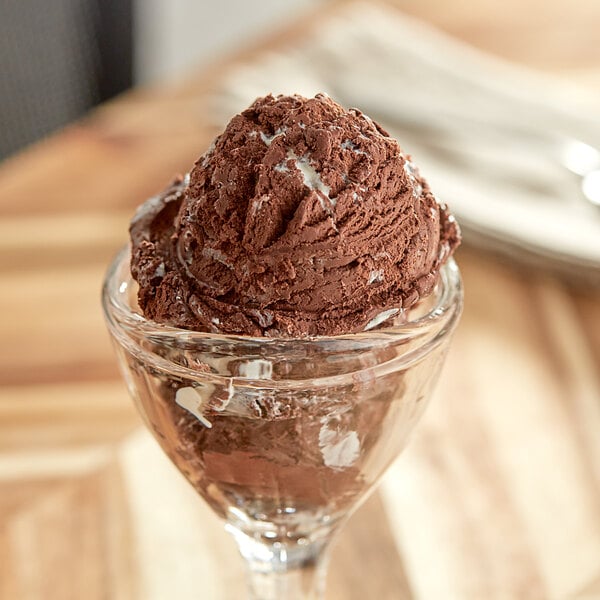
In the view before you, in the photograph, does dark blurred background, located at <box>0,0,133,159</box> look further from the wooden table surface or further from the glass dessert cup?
the glass dessert cup

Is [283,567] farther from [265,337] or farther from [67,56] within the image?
[67,56]

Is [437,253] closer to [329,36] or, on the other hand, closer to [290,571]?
[290,571]

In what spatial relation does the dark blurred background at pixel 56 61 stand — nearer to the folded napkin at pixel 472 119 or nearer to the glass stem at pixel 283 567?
the folded napkin at pixel 472 119

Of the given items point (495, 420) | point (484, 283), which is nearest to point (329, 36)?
point (484, 283)

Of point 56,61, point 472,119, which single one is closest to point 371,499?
point 472,119

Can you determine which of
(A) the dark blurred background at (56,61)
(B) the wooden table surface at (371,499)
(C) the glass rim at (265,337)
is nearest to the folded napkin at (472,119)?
(B) the wooden table surface at (371,499)

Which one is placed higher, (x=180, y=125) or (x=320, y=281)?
(x=320, y=281)
